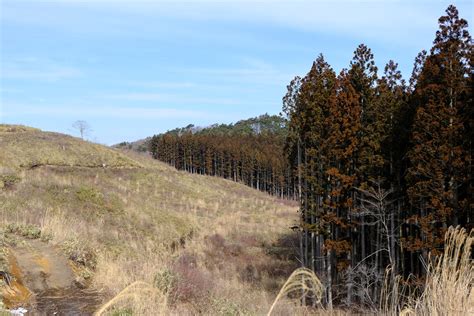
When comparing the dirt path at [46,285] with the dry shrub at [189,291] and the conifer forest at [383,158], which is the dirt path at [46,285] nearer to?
the dry shrub at [189,291]

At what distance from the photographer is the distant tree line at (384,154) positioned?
1858 centimetres

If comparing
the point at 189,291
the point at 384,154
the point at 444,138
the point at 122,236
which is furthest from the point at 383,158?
the point at 189,291

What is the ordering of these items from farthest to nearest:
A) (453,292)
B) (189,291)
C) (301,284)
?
(189,291), (453,292), (301,284)

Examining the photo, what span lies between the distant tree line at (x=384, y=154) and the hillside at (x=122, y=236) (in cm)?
560

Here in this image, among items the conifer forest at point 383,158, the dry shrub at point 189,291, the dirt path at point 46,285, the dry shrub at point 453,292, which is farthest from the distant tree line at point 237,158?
the dry shrub at point 453,292

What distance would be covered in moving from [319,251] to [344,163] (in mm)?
6457

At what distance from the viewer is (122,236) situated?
20.3m

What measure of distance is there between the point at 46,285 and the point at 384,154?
71.4 feet

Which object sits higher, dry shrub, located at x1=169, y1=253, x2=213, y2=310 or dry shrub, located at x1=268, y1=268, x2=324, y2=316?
dry shrub, located at x1=268, y1=268, x2=324, y2=316

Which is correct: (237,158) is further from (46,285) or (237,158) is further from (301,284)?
(301,284)

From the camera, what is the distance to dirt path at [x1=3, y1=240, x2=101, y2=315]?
5188 millimetres

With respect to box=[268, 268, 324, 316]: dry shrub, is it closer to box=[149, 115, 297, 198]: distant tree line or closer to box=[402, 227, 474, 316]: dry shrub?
box=[402, 227, 474, 316]: dry shrub

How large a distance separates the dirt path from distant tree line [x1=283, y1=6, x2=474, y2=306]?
11.8m

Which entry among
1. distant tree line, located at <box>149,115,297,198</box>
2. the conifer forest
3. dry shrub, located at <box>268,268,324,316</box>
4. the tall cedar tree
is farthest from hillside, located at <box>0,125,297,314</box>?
distant tree line, located at <box>149,115,297,198</box>
